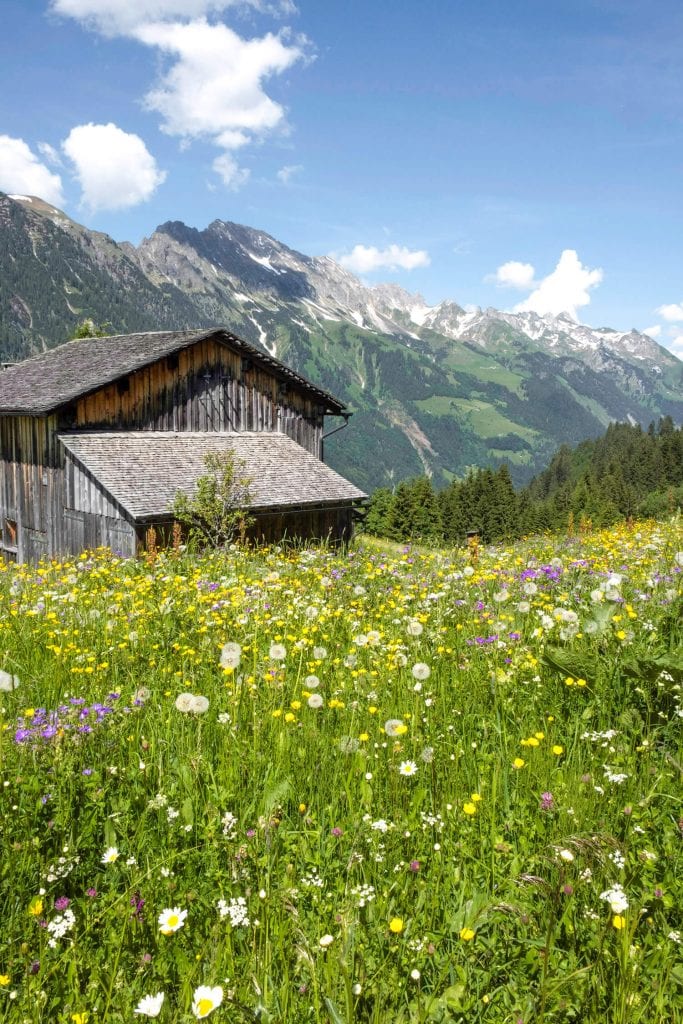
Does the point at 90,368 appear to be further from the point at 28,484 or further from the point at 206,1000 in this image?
the point at 206,1000

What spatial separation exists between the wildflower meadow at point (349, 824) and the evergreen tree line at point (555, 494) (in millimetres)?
49343

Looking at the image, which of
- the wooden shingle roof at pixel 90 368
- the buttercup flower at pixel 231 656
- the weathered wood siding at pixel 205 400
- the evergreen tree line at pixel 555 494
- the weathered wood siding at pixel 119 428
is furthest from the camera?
the evergreen tree line at pixel 555 494

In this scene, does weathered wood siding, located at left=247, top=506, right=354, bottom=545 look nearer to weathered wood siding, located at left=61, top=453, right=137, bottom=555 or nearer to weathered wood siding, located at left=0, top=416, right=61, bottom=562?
weathered wood siding, located at left=61, top=453, right=137, bottom=555

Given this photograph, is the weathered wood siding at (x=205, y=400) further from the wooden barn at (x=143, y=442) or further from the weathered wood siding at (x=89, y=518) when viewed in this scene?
the weathered wood siding at (x=89, y=518)

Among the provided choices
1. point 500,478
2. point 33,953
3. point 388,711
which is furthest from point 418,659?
point 500,478

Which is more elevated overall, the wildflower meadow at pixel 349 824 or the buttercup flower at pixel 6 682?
the buttercup flower at pixel 6 682

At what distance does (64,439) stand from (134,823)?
22323 mm

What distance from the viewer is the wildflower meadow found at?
2.11 m

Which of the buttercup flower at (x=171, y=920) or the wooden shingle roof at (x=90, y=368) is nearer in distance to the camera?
the buttercup flower at (x=171, y=920)

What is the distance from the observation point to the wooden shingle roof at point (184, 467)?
70.1 feet

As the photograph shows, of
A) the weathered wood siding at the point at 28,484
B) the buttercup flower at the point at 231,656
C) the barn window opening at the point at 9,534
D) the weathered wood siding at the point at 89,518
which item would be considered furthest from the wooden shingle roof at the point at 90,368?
the buttercup flower at the point at 231,656

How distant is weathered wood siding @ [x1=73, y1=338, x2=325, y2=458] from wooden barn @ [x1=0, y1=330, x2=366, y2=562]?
1.8 inches

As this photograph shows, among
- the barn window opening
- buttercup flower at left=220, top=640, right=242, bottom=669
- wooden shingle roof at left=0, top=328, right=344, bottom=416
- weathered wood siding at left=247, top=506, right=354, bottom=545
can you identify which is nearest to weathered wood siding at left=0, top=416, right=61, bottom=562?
the barn window opening

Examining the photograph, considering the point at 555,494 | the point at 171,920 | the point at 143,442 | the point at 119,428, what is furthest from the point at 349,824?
the point at 555,494
